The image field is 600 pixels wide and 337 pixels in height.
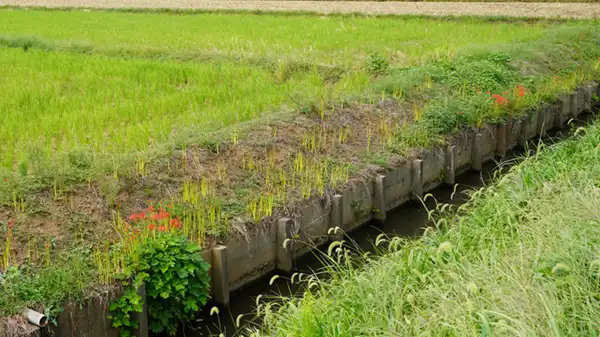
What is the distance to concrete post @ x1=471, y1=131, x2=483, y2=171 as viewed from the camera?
34.7 ft

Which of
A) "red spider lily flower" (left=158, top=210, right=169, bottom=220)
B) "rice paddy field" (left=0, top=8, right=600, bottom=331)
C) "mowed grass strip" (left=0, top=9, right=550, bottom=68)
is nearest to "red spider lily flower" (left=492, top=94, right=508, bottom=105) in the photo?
"rice paddy field" (left=0, top=8, right=600, bottom=331)

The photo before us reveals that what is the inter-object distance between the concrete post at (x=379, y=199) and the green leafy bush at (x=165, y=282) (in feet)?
9.68

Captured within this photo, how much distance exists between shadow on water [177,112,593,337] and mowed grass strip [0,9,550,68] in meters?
3.90

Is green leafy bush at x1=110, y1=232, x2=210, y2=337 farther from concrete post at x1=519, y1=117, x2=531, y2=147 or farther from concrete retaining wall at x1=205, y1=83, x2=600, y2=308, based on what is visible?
concrete post at x1=519, y1=117, x2=531, y2=147

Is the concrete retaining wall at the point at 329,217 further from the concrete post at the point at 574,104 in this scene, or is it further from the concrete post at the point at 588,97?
the concrete post at the point at 588,97

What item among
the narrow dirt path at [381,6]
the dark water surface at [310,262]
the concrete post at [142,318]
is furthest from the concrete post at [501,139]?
the narrow dirt path at [381,6]

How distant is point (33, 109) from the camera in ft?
31.4

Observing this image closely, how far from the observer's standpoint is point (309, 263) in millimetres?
7727

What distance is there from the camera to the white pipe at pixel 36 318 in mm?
5152

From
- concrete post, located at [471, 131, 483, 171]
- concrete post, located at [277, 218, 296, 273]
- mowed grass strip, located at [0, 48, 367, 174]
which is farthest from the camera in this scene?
concrete post, located at [471, 131, 483, 171]

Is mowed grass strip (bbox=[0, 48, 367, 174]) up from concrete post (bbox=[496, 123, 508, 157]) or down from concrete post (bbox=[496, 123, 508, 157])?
up

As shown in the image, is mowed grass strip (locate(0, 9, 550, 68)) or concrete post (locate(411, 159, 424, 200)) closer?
concrete post (locate(411, 159, 424, 200))

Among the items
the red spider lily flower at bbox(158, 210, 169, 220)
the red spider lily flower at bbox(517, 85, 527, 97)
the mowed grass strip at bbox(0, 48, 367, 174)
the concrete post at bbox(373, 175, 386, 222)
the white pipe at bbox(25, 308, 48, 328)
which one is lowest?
the concrete post at bbox(373, 175, 386, 222)

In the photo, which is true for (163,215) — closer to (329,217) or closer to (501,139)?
(329,217)
